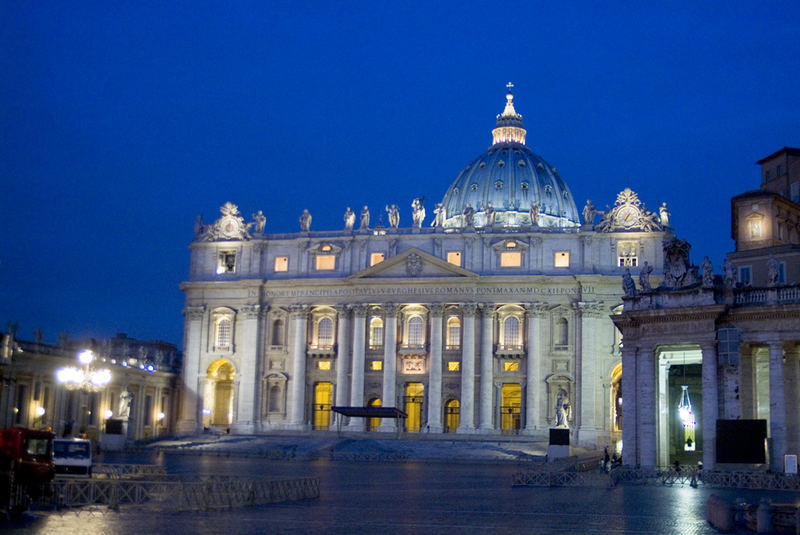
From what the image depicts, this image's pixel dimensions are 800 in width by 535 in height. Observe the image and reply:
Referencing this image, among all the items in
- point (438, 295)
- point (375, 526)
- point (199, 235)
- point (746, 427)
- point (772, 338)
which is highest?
point (199, 235)

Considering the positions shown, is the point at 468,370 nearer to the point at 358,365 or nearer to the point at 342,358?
the point at 358,365

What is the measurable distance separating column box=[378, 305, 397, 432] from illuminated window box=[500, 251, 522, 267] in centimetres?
1006

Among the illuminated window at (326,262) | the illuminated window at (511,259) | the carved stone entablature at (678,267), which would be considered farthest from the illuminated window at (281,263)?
the carved stone entablature at (678,267)

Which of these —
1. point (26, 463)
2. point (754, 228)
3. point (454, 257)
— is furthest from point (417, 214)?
point (26, 463)

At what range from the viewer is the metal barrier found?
2767 centimetres

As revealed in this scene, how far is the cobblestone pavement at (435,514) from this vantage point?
23.6 metres

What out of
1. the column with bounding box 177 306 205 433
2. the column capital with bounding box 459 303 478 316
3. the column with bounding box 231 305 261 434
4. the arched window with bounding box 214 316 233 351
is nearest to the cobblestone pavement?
the column capital with bounding box 459 303 478 316

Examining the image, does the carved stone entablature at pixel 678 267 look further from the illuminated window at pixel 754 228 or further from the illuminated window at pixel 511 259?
the illuminated window at pixel 511 259

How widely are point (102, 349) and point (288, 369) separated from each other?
1803 centimetres

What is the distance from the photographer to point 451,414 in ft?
307

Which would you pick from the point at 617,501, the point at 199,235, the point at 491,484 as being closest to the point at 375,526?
the point at 617,501

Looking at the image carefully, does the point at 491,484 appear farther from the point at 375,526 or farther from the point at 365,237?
the point at 365,237

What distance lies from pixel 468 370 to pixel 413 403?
677 cm

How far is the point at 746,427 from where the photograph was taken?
39969 mm
